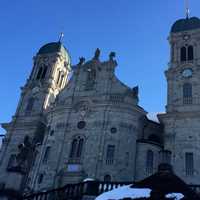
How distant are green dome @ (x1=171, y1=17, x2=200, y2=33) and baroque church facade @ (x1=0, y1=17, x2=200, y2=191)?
122mm

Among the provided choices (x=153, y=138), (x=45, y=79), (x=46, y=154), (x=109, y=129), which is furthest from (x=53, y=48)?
(x=153, y=138)

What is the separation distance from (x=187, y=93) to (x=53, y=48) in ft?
73.6

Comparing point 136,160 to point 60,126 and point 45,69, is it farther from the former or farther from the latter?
point 45,69

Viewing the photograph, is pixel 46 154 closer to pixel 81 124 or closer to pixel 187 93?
pixel 81 124

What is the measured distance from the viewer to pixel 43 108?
141ft

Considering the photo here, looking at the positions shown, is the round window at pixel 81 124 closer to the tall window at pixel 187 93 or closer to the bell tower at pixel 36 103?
the bell tower at pixel 36 103

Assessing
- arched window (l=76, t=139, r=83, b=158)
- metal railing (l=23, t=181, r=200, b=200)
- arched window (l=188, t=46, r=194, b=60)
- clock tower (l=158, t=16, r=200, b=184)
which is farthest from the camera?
arched window (l=188, t=46, r=194, b=60)

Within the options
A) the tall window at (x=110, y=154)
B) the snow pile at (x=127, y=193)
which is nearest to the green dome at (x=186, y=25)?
the tall window at (x=110, y=154)

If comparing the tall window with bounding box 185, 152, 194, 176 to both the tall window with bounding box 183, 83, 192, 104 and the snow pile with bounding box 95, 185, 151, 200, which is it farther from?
the snow pile with bounding box 95, 185, 151, 200

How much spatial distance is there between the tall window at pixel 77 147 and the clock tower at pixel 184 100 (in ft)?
28.1

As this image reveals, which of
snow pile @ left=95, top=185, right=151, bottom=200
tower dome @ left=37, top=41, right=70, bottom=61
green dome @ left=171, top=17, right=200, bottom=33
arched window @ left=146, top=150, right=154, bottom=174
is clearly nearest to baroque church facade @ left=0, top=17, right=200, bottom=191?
arched window @ left=146, top=150, right=154, bottom=174

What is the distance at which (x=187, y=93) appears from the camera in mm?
36219

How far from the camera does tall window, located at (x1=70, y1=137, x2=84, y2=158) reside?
33550 millimetres

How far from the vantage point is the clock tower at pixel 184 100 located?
103ft
